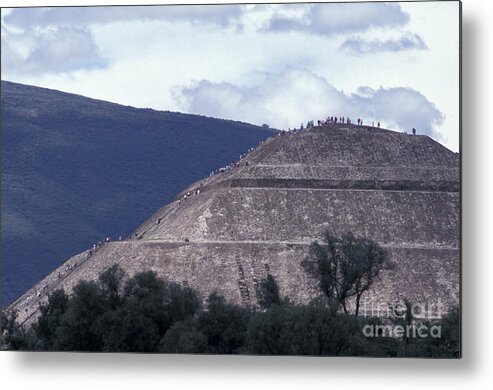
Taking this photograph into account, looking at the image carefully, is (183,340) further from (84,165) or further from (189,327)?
(84,165)

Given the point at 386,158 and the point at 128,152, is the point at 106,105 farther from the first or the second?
the point at 386,158

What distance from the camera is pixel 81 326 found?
3944cm

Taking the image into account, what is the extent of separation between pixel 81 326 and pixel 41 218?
49.4m

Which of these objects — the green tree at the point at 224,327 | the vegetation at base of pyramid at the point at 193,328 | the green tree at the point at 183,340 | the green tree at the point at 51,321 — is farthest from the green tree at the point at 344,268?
the green tree at the point at 183,340

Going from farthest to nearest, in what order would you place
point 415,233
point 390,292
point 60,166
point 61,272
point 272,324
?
point 60,166 < point 61,272 < point 415,233 < point 390,292 < point 272,324

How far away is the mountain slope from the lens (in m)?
80.5

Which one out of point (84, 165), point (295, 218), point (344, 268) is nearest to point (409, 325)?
point (344, 268)

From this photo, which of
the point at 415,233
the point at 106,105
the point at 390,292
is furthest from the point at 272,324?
the point at 106,105

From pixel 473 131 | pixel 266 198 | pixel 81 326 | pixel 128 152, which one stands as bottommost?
pixel 81 326

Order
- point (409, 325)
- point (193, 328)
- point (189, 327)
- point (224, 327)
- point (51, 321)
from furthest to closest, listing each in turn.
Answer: point (51, 321)
point (224, 327)
point (189, 327)
point (193, 328)
point (409, 325)

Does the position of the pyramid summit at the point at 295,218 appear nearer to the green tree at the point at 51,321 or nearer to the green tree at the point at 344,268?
the green tree at the point at 344,268

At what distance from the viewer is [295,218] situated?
249 feet

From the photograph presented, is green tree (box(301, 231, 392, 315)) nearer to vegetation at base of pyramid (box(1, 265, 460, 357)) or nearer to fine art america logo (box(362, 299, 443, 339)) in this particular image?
vegetation at base of pyramid (box(1, 265, 460, 357))

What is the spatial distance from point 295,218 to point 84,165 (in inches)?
1237
